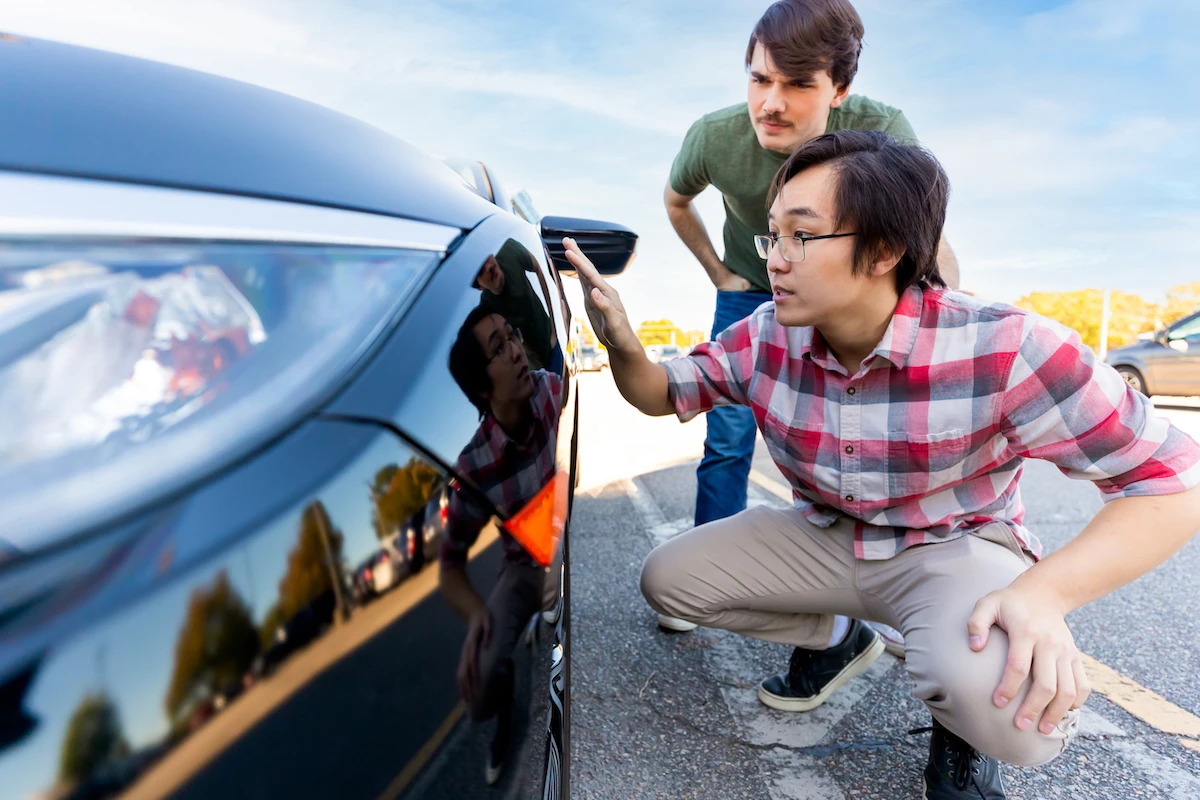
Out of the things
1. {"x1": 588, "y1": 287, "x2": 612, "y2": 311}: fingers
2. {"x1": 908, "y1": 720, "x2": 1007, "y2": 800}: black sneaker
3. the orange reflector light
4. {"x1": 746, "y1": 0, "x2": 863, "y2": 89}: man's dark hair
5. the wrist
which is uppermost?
{"x1": 746, "y1": 0, "x2": 863, "y2": 89}: man's dark hair

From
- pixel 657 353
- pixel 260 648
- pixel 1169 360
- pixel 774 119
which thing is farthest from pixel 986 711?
pixel 1169 360

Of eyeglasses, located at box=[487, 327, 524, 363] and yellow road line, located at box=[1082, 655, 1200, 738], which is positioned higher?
eyeglasses, located at box=[487, 327, 524, 363]

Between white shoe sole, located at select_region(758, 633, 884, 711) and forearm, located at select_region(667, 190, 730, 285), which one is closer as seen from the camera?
white shoe sole, located at select_region(758, 633, 884, 711)

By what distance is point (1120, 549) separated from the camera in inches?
50.1

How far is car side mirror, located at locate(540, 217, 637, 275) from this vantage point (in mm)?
2203

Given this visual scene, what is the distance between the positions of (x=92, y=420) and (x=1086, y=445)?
1400mm

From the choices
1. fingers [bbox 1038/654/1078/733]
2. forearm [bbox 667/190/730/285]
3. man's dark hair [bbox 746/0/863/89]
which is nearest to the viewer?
fingers [bbox 1038/654/1078/733]

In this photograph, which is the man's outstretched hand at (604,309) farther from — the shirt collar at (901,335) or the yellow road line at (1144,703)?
the yellow road line at (1144,703)

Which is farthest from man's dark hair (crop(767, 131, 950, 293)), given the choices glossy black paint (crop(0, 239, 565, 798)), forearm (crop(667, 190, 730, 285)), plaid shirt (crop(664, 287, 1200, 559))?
forearm (crop(667, 190, 730, 285))

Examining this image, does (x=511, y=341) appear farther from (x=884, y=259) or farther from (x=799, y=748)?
(x=799, y=748)

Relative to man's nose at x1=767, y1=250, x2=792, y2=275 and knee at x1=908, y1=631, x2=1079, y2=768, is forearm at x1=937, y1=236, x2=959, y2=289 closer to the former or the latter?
man's nose at x1=767, y1=250, x2=792, y2=275

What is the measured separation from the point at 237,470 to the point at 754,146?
7.02 feet

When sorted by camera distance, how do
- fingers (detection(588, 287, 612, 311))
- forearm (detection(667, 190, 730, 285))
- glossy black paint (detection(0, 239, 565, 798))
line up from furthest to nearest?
forearm (detection(667, 190, 730, 285)), fingers (detection(588, 287, 612, 311)), glossy black paint (detection(0, 239, 565, 798))

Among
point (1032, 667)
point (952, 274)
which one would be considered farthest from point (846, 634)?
point (952, 274)
